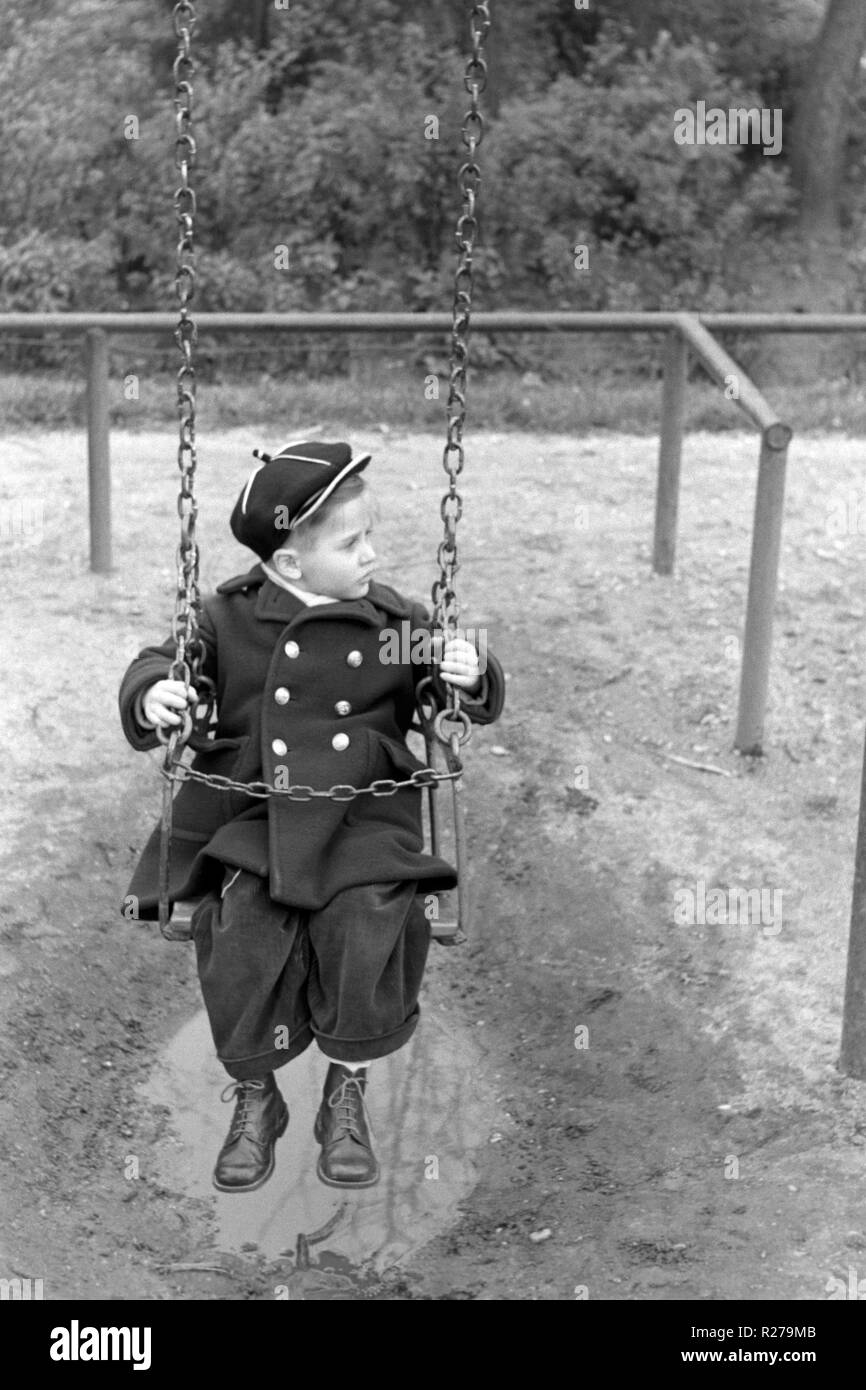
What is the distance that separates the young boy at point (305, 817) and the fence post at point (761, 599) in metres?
1.85

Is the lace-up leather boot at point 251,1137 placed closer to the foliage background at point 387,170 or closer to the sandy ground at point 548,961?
the sandy ground at point 548,961

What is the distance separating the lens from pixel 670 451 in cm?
593

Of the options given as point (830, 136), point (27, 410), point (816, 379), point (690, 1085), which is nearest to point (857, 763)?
point (690, 1085)

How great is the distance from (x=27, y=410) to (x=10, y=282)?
2.49 meters

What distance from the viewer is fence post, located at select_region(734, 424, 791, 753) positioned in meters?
4.88

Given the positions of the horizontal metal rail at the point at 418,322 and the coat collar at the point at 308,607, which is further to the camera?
the horizontal metal rail at the point at 418,322

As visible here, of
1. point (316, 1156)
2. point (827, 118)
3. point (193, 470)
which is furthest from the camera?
point (827, 118)

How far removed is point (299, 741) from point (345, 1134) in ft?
2.24

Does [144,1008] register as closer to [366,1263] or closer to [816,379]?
[366,1263]

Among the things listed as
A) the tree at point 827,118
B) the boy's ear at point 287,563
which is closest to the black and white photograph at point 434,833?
the boy's ear at point 287,563

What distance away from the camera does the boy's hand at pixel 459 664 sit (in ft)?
10.4

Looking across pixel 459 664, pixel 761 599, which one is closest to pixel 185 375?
pixel 459 664

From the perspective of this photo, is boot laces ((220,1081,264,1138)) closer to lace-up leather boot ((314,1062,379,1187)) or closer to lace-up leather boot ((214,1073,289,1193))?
lace-up leather boot ((214,1073,289,1193))

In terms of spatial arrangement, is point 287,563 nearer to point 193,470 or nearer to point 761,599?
point 193,470
